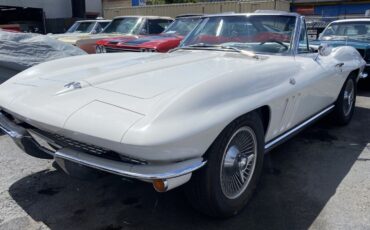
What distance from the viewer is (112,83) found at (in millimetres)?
2611

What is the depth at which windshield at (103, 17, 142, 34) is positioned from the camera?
9.38 metres

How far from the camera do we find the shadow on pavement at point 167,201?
263 centimetres

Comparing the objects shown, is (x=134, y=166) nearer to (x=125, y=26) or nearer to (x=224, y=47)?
(x=224, y=47)

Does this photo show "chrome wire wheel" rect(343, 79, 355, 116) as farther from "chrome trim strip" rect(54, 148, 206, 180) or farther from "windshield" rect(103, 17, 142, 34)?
"windshield" rect(103, 17, 142, 34)

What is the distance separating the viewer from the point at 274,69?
10.00ft

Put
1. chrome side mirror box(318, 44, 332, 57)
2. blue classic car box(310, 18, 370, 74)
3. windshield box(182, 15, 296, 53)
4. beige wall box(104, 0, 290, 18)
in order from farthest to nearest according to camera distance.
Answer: beige wall box(104, 0, 290, 18) < blue classic car box(310, 18, 370, 74) < chrome side mirror box(318, 44, 332, 57) < windshield box(182, 15, 296, 53)

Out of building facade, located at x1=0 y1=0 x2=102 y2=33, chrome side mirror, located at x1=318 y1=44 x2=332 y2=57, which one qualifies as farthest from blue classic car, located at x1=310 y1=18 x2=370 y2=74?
building facade, located at x1=0 y1=0 x2=102 y2=33

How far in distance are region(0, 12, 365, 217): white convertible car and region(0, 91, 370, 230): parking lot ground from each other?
0.93 feet

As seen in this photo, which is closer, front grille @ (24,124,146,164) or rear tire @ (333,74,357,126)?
front grille @ (24,124,146,164)

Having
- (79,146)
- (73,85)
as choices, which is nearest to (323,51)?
(73,85)

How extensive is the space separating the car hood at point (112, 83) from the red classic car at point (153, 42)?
3.48m

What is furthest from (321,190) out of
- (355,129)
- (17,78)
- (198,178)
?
(17,78)

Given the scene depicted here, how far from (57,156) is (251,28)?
7.83ft

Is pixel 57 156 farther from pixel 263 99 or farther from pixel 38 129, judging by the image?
pixel 263 99
